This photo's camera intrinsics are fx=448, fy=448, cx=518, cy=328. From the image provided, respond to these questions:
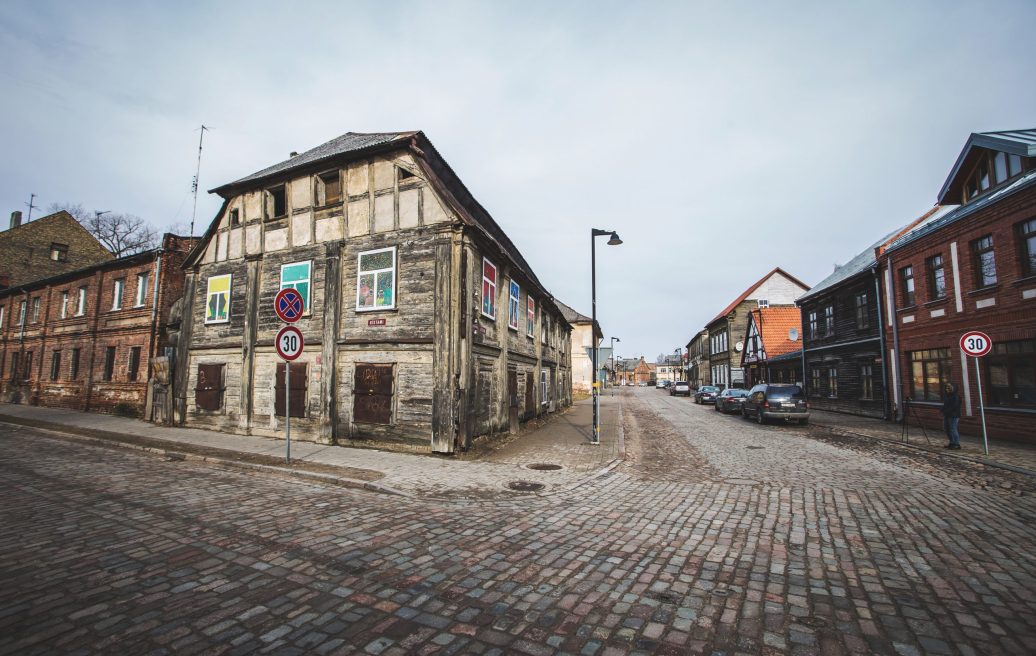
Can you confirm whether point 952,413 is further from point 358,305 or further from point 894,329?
point 358,305

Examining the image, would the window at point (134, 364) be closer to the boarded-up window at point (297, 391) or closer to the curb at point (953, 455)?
the boarded-up window at point (297, 391)

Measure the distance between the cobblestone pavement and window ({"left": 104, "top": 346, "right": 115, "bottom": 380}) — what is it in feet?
54.2

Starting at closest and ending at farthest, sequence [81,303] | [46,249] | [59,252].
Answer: [81,303] → [46,249] → [59,252]

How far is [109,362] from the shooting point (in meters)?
21.0

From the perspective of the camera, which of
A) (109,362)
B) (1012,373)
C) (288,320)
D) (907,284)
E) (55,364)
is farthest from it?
(55,364)

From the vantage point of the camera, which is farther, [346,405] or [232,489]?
[346,405]

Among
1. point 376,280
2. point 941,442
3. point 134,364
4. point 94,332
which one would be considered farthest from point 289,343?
point 94,332

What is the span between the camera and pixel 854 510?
20.8ft

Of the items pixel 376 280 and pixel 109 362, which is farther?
pixel 109 362

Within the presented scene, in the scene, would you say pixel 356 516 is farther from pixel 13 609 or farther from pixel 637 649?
pixel 637 649

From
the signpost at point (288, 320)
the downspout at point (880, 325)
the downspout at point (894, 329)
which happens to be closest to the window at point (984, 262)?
the downspout at point (894, 329)

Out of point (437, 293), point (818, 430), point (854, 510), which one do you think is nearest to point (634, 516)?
point (854, 510)

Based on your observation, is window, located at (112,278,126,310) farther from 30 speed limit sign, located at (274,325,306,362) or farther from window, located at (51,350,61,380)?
30 speed limit sign, located at (274,325,306,362)

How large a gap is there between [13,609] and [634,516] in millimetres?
6068
